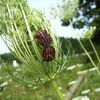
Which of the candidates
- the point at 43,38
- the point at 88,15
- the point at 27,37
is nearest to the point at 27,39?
the point at 27,37

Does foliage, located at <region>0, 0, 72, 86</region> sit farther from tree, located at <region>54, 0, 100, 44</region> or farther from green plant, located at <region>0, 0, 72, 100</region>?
tree, located at <region>54, 0, 100, 44</region>

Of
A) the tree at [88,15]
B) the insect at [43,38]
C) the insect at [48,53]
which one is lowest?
the tree at [88,15]

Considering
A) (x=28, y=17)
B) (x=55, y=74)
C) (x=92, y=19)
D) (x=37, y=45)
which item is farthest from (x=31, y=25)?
(x=92, y=19)

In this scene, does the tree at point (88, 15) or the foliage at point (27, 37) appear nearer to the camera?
the foliage at point (27, 37)

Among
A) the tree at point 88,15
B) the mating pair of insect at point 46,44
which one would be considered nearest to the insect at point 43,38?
the mating pair of insect at point 46,44

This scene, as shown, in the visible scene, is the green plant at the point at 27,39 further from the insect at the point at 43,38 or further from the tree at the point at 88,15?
the tree at the point at 88,15

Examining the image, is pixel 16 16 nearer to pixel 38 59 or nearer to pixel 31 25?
pixel 31 25

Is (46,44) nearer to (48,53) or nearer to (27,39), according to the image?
(48,53)
